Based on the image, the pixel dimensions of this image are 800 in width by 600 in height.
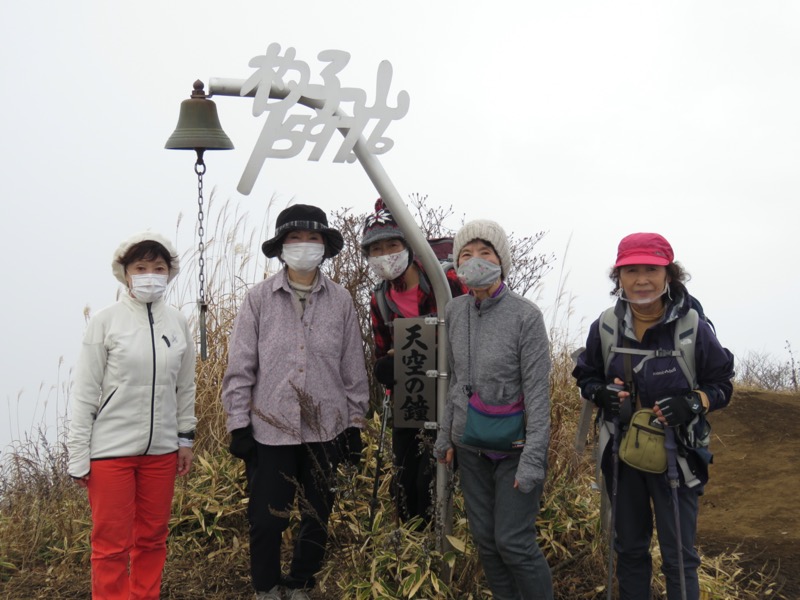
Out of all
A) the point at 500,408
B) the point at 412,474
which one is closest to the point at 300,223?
the point at 500,408

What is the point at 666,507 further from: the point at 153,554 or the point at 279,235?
the point at 153,554

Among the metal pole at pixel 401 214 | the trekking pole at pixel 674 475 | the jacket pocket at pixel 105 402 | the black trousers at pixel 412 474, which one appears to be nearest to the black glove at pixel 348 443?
the black trousers at pixel 412 474

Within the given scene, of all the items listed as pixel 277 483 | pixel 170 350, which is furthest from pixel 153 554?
pixel 170 350

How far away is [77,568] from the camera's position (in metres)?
5.66

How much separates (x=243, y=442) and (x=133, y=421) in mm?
558

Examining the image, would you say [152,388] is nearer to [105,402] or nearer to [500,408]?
[105,402]

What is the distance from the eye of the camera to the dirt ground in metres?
5.91

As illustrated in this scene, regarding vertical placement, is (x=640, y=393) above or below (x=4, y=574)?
above

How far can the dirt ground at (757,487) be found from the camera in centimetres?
591

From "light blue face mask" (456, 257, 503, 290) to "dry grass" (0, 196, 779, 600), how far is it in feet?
3.93

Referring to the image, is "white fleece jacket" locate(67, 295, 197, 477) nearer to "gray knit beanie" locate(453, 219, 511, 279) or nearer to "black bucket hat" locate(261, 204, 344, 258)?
"black bucket hat" locate(261, 204, 344, 258)

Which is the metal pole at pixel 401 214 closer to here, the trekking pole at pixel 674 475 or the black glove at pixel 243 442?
the black glove at pixel 243 442

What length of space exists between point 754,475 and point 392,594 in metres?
4.54

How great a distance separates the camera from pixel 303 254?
4.24m
